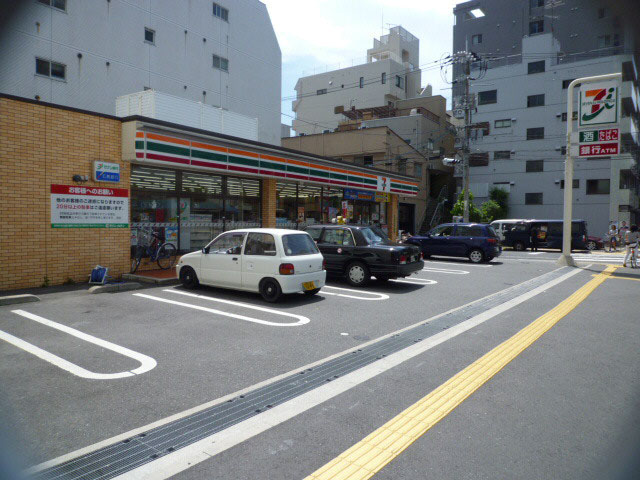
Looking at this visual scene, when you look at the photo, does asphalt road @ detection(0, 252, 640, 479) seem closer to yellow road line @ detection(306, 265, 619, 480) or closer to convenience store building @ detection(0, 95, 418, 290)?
yellow road line @ detection(306, 265, 619, 480)

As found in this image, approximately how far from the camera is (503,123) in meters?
39.9

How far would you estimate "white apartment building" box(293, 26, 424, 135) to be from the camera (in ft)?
164

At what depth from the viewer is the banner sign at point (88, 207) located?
9.63 meters

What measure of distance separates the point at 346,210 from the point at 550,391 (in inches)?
564

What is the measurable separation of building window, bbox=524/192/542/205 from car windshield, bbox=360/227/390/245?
3297 cm

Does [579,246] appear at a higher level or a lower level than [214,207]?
lower

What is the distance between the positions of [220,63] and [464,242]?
2127 centimetres

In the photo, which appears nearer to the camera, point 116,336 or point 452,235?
point 116,336

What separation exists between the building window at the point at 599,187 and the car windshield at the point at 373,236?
32.8 meters

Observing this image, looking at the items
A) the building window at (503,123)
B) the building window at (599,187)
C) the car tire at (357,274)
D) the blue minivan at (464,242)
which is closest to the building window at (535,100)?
the building window at (503,123)

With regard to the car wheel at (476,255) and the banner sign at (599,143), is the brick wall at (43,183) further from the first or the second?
the banner sign at (599,143)

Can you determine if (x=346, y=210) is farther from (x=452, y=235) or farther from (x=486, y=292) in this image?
(x=486, y=292)

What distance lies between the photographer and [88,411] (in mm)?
3689

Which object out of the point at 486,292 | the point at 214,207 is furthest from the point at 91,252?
the point at 486,292
